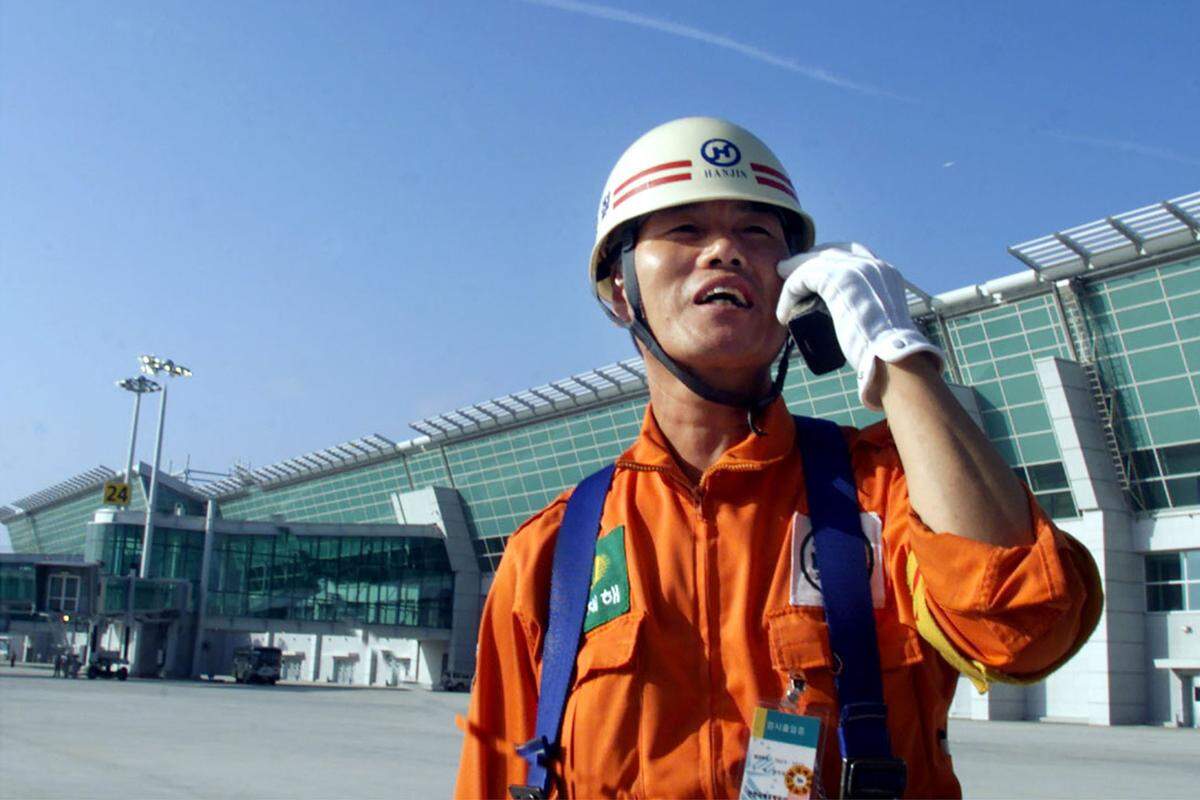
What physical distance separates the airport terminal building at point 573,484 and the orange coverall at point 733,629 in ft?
105

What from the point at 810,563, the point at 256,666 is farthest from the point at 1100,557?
the point at 810,563

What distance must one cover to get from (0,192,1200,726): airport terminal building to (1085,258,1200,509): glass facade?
0.06 m

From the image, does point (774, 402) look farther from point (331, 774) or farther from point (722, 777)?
point (331, 774)

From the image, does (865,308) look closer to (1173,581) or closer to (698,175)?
(698,175)

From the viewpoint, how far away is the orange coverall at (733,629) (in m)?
1.80

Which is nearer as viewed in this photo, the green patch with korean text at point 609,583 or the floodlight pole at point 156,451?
the green patch with korean text at point 609,583

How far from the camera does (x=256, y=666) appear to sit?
5059 cm

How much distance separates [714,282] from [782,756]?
0.96 meters

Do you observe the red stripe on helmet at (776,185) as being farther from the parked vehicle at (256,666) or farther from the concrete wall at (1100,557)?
the parked vehicle at (256,666)

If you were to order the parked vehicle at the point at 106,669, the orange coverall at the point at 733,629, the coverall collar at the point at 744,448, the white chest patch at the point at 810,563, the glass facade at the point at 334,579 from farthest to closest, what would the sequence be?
the glass facade at the point at 334,579 → the parked vehicle at the point at 106,669 → the coverall collar at the point at 744,448 → the white chest patch at the point at 810,563 → the orange coverall at the point at 733,629

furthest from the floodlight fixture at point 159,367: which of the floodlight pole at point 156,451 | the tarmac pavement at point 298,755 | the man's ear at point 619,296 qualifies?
the man's ear at point 619,296

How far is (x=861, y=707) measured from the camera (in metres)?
1.94

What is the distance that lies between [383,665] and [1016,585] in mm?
65301

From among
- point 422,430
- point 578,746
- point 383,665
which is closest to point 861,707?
point 578,746
